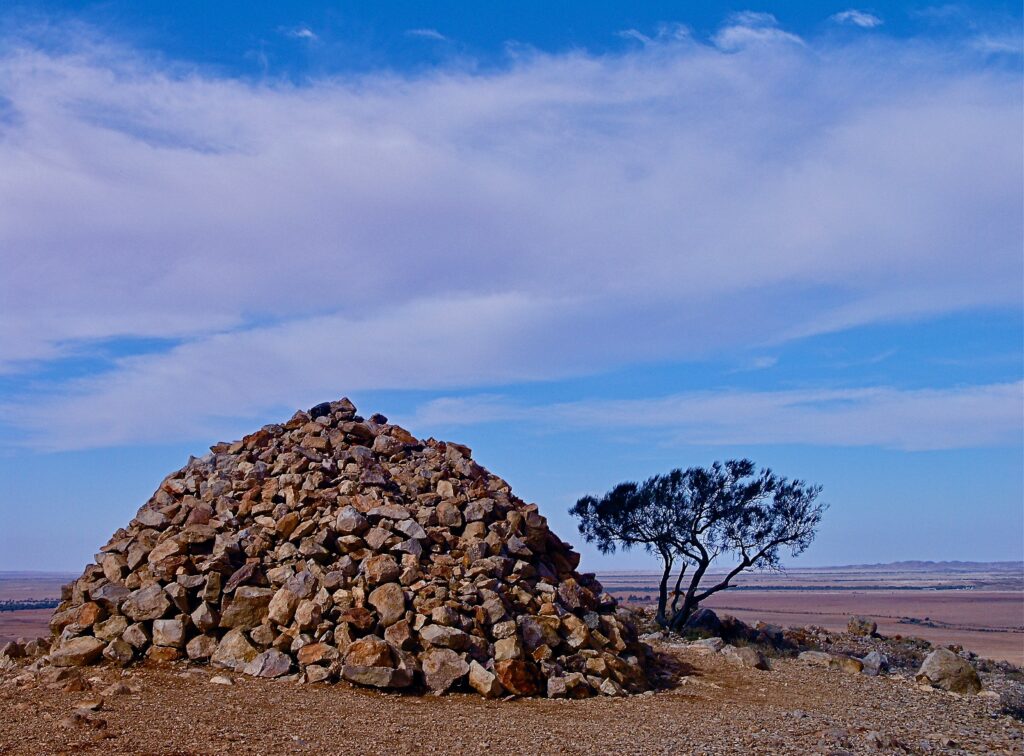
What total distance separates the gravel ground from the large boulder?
8.46ft

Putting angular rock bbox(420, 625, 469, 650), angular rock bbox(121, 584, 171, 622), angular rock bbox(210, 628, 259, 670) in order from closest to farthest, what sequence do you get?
angular rock bbox(420, 625, 469, 650) → angular rock bbox(210, 628, 259, 670) → angular rock bbox(121, 584, 171, 622)

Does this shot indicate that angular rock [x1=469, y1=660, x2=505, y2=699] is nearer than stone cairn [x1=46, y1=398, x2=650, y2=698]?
Yes

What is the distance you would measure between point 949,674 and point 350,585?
1121 cm

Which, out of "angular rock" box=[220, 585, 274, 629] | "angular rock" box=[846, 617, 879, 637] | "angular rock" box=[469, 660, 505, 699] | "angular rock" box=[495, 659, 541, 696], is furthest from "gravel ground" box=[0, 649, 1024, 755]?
"angular rock" box=[846, 617, 879, 637]

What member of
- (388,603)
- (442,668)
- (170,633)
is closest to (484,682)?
(442,668)

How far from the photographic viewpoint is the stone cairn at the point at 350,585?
1309 centimetres

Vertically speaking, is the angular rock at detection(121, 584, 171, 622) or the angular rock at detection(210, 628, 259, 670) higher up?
the angular rock at detection(121, 584, 171, 622)

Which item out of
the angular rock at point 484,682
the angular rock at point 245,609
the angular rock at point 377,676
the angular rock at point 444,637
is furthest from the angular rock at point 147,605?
the angular rock at point 484,682

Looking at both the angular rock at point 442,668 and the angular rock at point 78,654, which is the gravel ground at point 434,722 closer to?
the angular rock at point 442,668

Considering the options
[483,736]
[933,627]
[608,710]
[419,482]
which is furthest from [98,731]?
[933,627]

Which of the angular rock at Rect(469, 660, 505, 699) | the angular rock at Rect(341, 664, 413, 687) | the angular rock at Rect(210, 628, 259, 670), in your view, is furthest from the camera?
the angular rock at Rect(210, 628, 259, 670)

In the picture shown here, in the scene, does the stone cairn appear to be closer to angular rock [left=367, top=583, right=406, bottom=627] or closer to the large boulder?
angular rock [left=367, top=583, right=406, bottom=627]

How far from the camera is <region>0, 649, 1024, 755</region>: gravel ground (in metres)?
9.98

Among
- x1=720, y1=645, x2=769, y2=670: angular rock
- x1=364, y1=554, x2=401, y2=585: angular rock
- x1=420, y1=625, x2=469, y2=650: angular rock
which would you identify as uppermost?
x1=364, y1=554, x2=401, y2=585: angular rock
